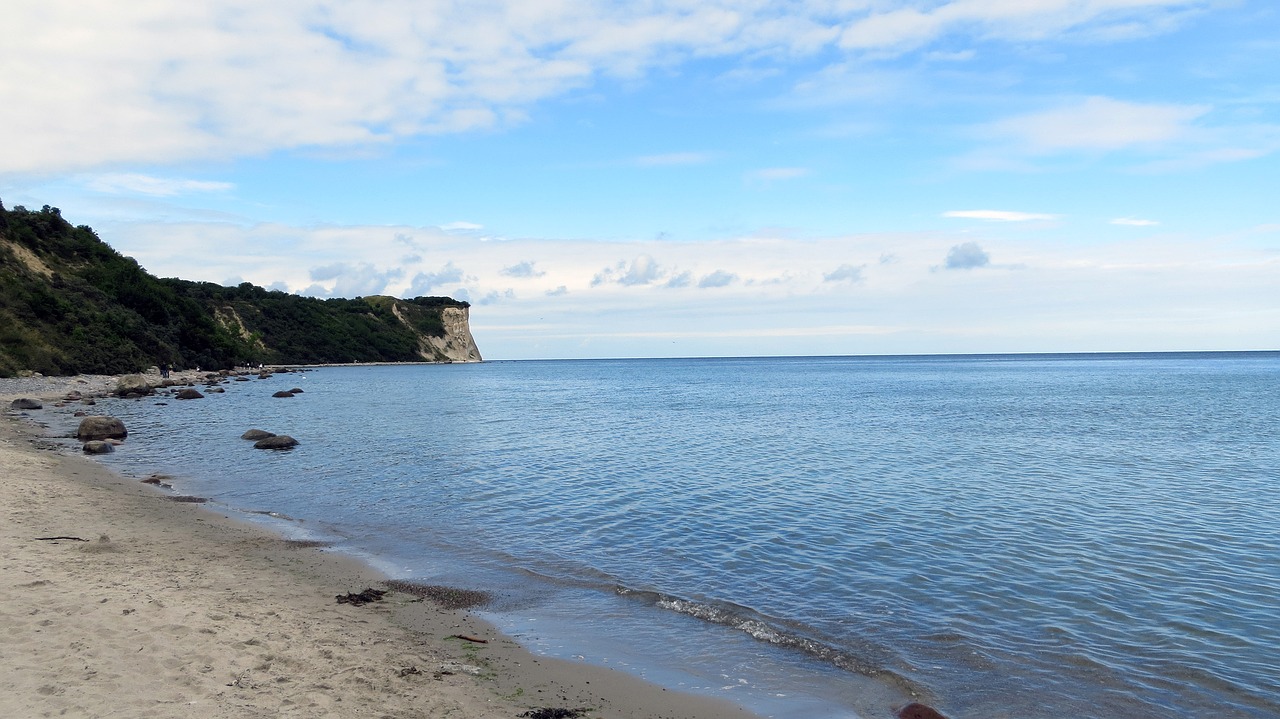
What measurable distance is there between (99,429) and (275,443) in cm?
721

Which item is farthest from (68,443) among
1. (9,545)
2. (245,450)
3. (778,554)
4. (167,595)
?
(778,554)

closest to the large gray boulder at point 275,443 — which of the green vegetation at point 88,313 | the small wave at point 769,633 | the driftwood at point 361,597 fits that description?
the driftwood at point 361,597

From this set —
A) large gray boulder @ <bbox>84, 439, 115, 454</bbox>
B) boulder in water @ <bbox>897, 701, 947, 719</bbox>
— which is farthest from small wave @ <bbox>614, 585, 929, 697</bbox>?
large gray boulder @ <bbox>84, 439, 115, 454</bbox>

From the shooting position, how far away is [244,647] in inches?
332

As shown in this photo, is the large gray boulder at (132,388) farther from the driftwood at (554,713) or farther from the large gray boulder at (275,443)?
the driftwood at (554,713)

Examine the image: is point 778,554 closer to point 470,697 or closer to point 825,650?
point 825,650

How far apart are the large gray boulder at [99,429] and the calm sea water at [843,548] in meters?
2.07

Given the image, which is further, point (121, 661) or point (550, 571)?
point (550, 571)

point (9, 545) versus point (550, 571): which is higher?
point (9, 545)

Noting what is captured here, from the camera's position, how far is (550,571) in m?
13.4

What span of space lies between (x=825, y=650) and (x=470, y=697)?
4748 mm

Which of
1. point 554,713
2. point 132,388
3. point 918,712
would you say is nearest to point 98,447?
point 554,713

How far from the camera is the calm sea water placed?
9.08 meters

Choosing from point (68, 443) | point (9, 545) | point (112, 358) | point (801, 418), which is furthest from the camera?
point (112, 358)
